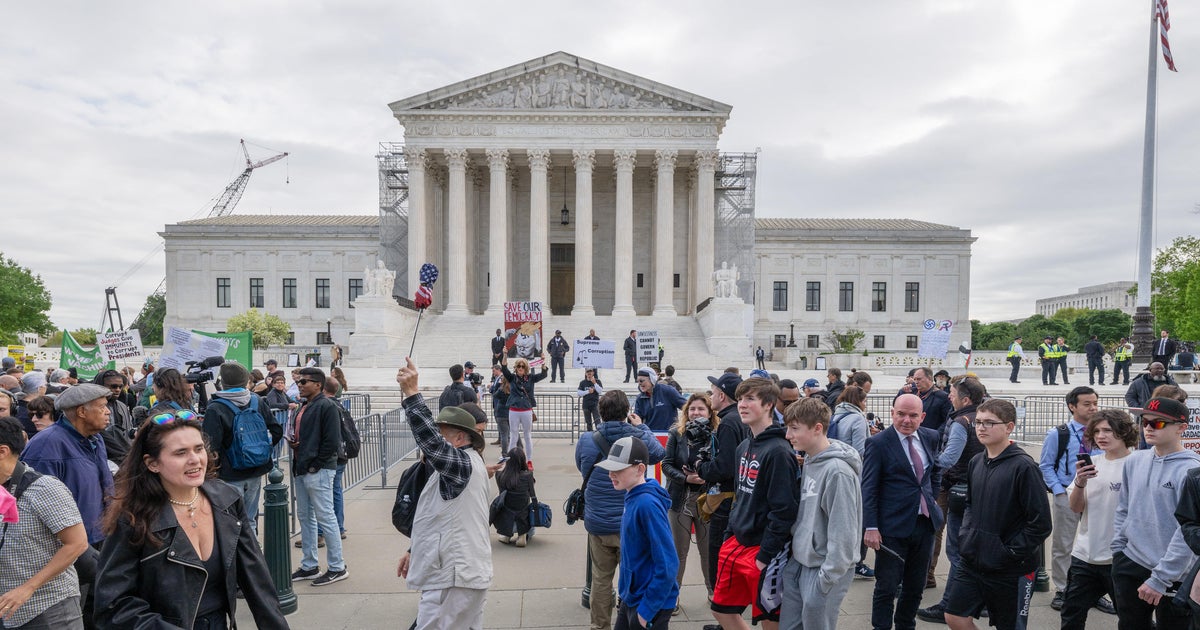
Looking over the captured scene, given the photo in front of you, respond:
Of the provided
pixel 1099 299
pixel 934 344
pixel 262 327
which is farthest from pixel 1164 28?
pixel 1099 299

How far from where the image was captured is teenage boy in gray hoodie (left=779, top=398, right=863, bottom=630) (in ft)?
13.4

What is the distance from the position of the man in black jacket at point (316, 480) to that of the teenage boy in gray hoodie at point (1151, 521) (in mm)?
6336

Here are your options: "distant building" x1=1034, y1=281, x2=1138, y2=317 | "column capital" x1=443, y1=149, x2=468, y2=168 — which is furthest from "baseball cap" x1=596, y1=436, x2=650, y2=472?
"distant building" x1=1034, y1=281, x2=1138, y2=317

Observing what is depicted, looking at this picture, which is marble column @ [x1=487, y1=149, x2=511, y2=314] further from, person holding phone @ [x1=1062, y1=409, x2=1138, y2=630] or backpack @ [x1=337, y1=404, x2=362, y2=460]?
person holding phone @ [x1=1062, y1=409, x2=1138, y2=630]

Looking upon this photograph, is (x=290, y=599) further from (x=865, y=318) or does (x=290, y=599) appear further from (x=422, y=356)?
(x=865, y=318)

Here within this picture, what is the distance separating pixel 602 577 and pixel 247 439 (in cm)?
353

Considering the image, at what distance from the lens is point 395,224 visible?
48406 mm

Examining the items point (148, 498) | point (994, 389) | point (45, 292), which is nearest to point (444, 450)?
point (148, 498)

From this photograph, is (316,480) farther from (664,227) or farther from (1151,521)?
(664,227)

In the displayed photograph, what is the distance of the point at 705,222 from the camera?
41875 mm

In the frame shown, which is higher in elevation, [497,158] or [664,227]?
[497,158]

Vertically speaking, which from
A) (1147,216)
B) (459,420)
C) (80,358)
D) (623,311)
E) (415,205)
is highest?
(415,205)

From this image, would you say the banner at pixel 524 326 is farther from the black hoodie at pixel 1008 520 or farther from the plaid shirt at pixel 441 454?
the black hoodie at pixel 1008 520

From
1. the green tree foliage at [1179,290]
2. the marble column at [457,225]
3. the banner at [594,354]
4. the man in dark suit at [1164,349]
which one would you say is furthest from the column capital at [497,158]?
the green tree foliage at [1179,290]
